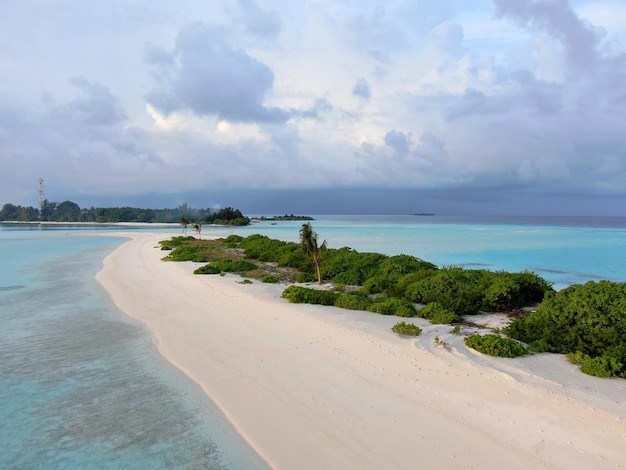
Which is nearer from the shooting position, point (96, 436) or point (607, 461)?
point (607, 461)

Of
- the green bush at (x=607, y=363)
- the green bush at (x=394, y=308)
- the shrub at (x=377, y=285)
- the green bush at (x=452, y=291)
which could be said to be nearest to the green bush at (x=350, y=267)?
the shrub at (x=377, y=285)

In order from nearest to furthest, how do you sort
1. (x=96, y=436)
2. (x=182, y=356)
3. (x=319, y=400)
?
(x=96, y=436)
(x=319, y=400)
(x=182, y=356)

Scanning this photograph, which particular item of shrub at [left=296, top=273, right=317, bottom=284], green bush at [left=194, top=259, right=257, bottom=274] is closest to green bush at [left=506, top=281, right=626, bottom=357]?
shrub at [left=296, top=273, right=317, bottom=284]

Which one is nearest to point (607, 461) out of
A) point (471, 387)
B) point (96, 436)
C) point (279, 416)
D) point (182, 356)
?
point (471, 387)

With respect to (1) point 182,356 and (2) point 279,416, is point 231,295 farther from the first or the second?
(2) point 279,416

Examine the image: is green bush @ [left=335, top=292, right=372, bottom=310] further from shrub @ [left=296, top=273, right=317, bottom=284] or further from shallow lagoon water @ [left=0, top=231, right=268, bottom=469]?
shallow lagoon water @ [left=0, top=231, right=268, bottom=469]

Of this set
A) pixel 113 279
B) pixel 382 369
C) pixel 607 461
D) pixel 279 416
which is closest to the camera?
pixel 607 461
